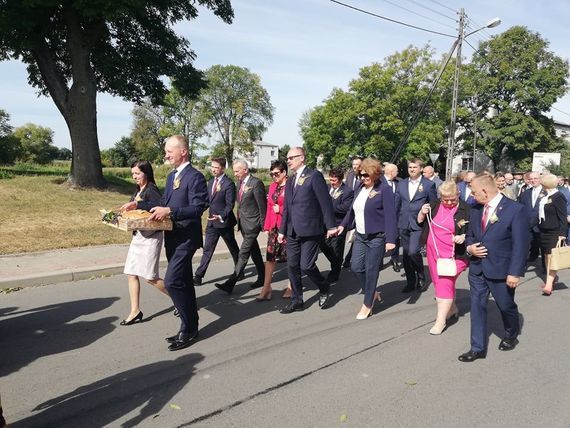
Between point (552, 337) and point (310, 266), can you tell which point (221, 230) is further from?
point (552, 337)

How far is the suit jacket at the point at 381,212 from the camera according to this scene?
17.1 ft

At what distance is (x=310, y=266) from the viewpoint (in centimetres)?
543

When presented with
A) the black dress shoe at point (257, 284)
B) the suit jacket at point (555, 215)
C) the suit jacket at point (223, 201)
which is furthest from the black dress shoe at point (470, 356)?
the suit jacket at point (555, 215)

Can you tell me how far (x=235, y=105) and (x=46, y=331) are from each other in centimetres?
6383

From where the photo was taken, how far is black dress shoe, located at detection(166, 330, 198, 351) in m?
4.29

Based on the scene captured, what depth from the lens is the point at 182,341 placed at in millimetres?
4348

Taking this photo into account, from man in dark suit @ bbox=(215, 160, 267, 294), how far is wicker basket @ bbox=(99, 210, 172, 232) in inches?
91.5

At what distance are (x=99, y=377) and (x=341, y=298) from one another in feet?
11.3

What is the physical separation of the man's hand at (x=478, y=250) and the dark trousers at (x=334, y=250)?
2.74 meters

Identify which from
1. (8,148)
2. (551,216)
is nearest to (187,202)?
(551,216)

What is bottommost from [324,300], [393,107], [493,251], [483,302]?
[324,300]

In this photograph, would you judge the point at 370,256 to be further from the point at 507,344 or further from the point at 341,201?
the point at 341,201

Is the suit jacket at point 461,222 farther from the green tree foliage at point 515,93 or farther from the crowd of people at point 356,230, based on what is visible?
the green tree foliage at point 515,93

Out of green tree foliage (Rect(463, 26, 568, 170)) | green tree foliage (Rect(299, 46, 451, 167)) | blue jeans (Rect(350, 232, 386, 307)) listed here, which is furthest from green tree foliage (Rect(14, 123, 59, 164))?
blue jeans (Rect(350, 232, 386, 307))
